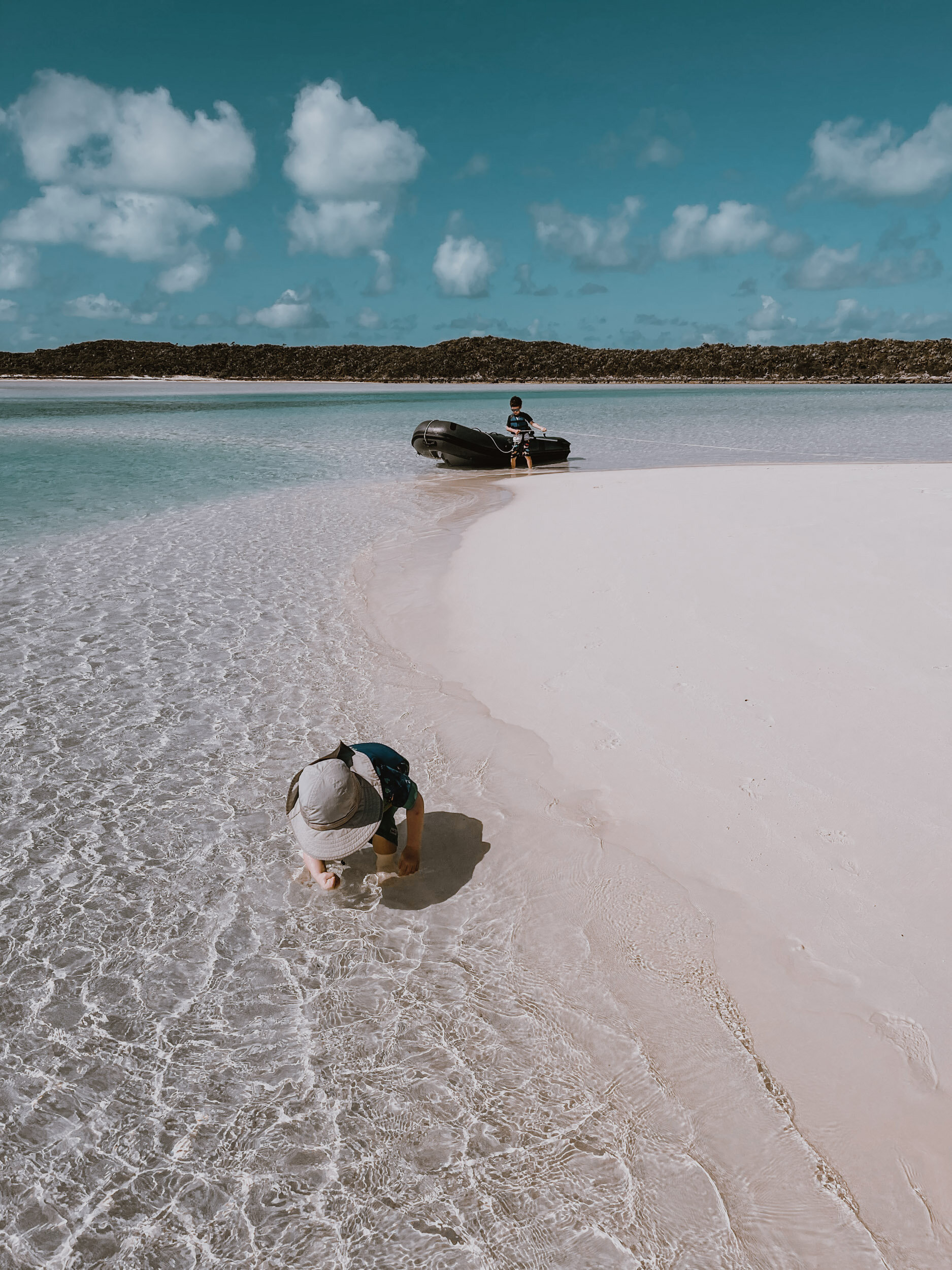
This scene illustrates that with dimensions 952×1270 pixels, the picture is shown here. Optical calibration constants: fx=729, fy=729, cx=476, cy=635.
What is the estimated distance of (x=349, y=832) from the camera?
10.6 ft

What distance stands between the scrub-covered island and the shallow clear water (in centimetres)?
8963

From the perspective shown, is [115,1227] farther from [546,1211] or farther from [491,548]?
[491,548]

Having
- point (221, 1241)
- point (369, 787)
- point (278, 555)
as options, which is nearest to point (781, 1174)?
point (221, 1241)

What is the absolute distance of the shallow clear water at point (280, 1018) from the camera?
2.29m

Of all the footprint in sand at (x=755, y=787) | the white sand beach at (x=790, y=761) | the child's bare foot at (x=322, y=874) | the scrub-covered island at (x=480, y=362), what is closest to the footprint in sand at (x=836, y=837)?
the white sand beach at (x=790, y=761)

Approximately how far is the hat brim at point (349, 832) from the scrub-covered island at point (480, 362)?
90991 millimetres

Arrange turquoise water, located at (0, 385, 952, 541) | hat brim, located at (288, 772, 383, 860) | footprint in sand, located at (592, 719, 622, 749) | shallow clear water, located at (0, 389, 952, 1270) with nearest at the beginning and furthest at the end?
shallow clear water, located at (0, 389, 952, 1270)
hat brim, located at (288, 772, 383, 860)
footprint in sand, located at (592, 719, 622, 749)
turquoise water, located at (0, 385, 952, 541)

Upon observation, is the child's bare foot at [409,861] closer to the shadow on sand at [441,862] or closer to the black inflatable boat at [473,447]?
the shadow on sand at [441,862]

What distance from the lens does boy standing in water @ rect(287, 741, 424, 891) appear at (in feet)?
10.3

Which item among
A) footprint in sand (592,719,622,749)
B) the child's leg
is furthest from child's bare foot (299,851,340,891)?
footprint in sand (592,719,622,749)

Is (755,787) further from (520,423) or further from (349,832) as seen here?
(520,423)

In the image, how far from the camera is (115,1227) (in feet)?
7.52

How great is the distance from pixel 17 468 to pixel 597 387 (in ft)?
232

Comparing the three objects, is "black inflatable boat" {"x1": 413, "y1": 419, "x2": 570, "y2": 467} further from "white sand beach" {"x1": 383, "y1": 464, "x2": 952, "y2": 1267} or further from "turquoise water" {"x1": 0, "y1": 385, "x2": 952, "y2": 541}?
"white sand beach" {"x1": 383, "y1": 464, "x2": 952, "y2": 1267}
